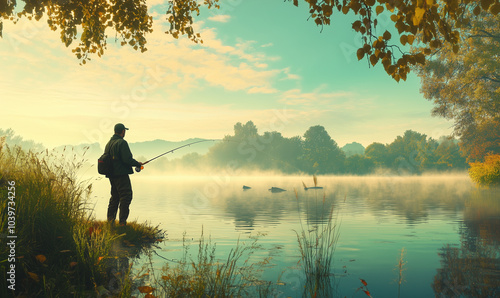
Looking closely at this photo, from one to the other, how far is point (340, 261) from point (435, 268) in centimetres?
184

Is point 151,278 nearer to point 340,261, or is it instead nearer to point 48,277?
point 48,277

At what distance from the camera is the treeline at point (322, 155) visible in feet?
361

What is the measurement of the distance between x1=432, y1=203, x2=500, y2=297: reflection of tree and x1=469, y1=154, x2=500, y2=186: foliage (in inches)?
1098

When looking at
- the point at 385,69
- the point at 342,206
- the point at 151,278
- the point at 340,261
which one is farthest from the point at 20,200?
the point at 342,206

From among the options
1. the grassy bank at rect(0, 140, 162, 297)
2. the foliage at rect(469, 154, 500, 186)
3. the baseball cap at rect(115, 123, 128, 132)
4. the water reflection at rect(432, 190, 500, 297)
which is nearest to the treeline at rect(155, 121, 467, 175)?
the foliage at rect(469, 154, 500, 186)

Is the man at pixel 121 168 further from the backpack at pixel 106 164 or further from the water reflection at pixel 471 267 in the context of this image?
the water reflection at pixel 471 267

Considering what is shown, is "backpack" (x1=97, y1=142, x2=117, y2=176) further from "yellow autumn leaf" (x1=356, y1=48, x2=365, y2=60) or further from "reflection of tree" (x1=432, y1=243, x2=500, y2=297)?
"reflection of tree" (x1=432, y1=243, x2=500, y2=297)

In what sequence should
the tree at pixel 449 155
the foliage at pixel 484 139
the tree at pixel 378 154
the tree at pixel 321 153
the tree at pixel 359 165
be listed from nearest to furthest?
1. the foliage at pixel 484 139
2. the tree at pixel 449 155
3. the tree at pixel 321 153
4. the tree at pixel 359 165
5. the tree at pixel 378 154

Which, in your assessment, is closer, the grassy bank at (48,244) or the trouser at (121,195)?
the grassy bank at (48,244)

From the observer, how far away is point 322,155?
12575 cm

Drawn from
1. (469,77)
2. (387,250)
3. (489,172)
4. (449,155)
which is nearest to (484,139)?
(489,172)

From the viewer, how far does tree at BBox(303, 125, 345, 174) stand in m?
125

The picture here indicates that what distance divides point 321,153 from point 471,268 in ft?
394

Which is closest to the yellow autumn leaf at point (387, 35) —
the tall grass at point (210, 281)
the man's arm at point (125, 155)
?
the tall grass at point (210, 281)
